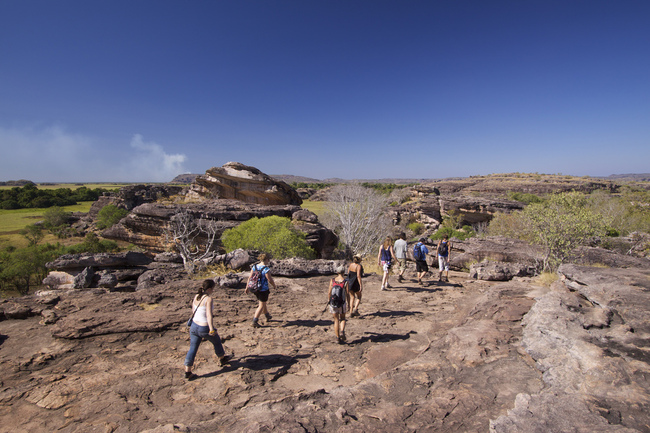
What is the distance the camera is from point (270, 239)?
15.4m

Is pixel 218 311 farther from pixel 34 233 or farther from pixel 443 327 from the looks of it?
pixel 34 233

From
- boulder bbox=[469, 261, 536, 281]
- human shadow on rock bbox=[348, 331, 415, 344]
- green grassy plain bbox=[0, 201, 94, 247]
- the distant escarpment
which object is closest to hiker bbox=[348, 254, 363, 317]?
human shadow on rock bbox=[348, 331, 415, 344]

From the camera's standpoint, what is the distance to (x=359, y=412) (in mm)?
3420

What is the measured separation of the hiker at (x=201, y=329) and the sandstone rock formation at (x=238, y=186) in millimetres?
25029

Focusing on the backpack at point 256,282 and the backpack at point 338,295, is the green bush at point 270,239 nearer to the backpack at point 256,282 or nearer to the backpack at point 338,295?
the backpack at point 256,282

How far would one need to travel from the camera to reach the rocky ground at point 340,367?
3189mm

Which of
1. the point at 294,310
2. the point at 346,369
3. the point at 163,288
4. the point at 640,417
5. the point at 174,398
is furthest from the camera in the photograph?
the point at 163,288

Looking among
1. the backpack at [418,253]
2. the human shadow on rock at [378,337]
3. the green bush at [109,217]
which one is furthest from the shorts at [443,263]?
the green bush at [109,217]

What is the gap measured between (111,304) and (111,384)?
3085 millimetres

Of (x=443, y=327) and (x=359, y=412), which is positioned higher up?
(x=359, y=412)

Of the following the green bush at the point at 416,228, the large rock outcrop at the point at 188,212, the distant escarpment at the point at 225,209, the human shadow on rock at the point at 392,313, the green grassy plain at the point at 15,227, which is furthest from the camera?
the green bush at the point at 416,228

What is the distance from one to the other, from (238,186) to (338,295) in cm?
2596

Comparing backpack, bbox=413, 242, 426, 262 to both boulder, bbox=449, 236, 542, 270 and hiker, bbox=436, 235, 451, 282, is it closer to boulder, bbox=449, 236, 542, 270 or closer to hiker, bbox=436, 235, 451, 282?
hiker, bbox=436, 235, 451, 282

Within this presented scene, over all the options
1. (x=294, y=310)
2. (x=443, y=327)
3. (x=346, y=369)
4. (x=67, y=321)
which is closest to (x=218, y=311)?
(x=294, y=310)
